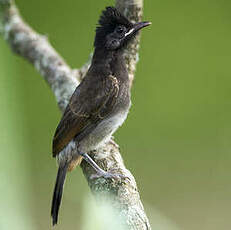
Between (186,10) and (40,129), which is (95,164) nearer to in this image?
(40,129)

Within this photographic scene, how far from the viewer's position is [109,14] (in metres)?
2.51

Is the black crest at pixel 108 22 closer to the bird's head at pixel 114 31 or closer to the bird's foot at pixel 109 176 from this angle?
the bird's head at pixel 114 31

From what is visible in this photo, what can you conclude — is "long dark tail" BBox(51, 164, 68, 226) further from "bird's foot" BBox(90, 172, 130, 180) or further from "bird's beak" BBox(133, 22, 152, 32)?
"bird's beak" BBox(133, 22, 152, 32)

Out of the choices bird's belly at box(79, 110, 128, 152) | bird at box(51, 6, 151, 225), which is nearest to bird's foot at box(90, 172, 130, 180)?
bird at box(51, 6, 151, 225)

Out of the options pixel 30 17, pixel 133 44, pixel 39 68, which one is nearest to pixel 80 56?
pixel 30 17

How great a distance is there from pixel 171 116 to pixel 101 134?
1590 mm

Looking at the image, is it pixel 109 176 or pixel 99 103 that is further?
pixel 99 103

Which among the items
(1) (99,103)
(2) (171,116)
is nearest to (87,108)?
(1) (99,103)

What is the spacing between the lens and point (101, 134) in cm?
244

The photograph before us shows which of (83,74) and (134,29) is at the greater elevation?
(134,29)

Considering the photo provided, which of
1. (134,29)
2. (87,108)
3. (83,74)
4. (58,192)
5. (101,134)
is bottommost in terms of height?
(58,192)

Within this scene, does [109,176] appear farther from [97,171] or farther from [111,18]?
[111,18]

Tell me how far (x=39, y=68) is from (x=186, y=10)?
163 centimetres

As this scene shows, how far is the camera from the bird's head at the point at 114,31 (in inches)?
100
